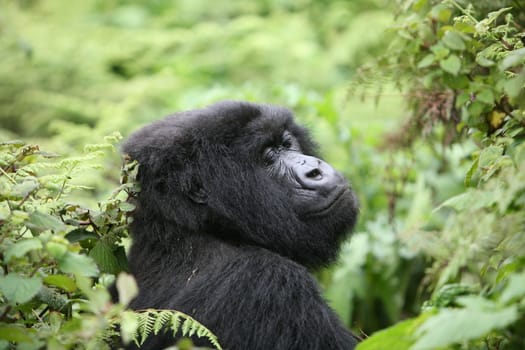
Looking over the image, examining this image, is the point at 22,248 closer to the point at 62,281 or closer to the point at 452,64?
the point at 62,281

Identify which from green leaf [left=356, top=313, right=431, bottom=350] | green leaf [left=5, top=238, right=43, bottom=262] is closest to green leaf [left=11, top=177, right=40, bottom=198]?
green leaf [left=5, top=238, right=43, bottom=262]

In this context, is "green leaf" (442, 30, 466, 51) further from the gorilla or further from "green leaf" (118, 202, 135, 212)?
"green leaf" (118, 202, 135, 212)

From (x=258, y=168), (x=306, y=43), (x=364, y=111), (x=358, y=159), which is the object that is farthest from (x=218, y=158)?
(x=306, y=43)

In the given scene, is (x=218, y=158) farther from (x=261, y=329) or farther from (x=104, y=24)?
(x=104, y=24)

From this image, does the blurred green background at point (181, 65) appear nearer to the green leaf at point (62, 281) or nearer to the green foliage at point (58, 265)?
the green foliage at point (58, 265)

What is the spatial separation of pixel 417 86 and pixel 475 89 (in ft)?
3.27

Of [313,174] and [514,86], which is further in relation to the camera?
[313,174]

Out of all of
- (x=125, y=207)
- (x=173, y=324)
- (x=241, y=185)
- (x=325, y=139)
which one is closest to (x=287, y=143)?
(x=241, y=185)

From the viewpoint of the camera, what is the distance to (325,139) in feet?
21.4

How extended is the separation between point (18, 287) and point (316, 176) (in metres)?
1.55

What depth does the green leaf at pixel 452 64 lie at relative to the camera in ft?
8.08

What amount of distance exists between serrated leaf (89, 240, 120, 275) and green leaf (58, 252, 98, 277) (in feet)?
2.38

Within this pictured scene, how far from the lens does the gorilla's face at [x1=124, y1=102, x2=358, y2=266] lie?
9.67 ft

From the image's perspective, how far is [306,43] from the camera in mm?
8695
